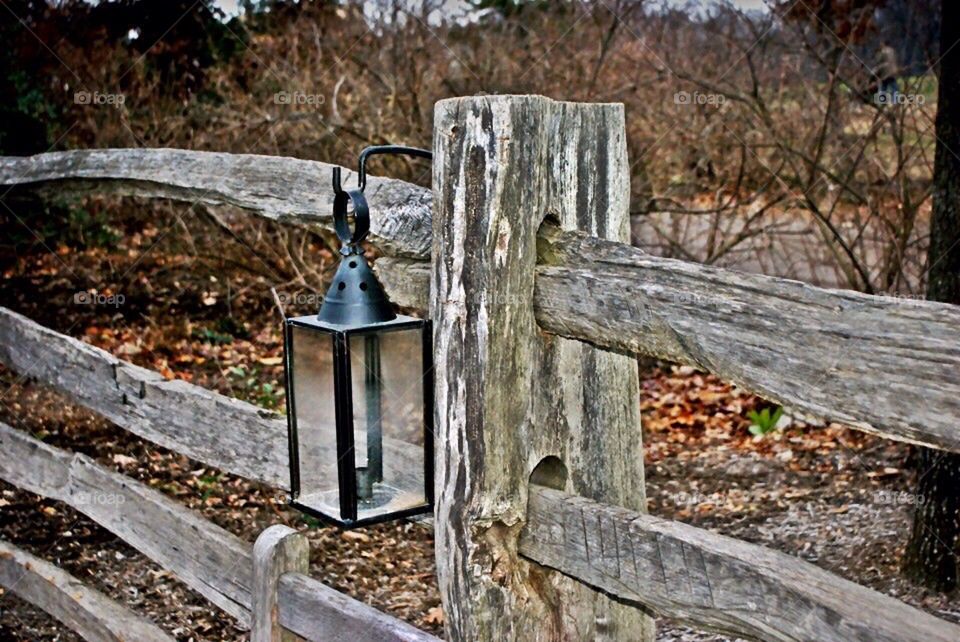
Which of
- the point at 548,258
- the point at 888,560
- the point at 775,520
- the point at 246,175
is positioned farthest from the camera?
the point at 775,520

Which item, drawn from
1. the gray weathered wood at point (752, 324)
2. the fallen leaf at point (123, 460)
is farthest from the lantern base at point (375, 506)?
the fallen leaf at point (123, 460)

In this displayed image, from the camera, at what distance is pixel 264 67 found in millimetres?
8000

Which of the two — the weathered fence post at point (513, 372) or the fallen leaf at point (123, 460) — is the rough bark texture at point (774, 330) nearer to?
the weathered fence post at point (513, 372)

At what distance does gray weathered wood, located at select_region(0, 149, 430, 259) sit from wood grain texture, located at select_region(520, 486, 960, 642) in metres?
0.69

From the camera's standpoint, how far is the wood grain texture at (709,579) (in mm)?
1729

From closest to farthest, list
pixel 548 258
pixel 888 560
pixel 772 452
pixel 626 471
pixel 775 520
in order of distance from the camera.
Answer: pixel 548 258 → pixel 626 471 → pixel 888 560 → pixel 775 520 → pixel 772 452

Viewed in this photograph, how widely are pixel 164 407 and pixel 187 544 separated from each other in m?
0.43

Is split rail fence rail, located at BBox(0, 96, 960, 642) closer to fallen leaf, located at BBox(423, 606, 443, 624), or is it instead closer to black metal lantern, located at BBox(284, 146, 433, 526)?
black metal lantern, located at BBox(284, 146, 433, 526)

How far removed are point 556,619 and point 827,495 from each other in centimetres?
386

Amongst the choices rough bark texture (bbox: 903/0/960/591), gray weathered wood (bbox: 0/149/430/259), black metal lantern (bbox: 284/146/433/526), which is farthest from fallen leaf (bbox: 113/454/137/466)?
rough bark texture (bbox: 903/0/960/591)

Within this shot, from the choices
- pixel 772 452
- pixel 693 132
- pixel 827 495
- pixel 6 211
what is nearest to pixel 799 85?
pixel 693 132

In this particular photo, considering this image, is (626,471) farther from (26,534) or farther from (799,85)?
(799,85)

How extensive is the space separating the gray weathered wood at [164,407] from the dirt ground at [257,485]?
34.9 inches

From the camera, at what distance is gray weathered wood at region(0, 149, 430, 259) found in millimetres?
2564
